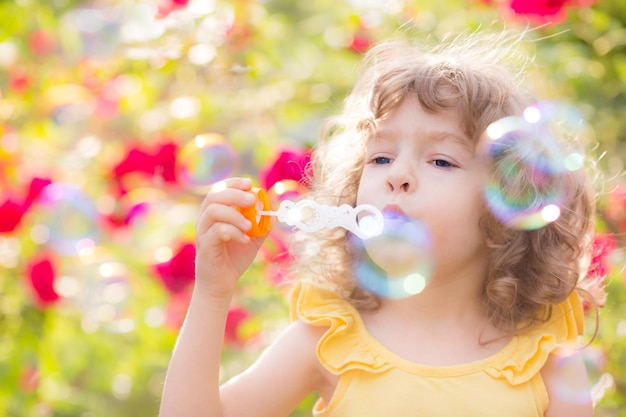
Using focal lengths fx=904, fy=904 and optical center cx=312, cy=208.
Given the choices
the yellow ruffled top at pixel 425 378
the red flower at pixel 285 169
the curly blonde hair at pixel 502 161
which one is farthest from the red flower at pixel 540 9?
the yellow ruffled top at pixel 425 378

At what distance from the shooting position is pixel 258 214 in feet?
4.71

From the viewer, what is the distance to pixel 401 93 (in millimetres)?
1523

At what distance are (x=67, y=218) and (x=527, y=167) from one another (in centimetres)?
125

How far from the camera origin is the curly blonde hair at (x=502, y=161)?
154 centimetres

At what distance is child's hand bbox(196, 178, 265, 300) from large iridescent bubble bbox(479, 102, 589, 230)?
41 centimetres

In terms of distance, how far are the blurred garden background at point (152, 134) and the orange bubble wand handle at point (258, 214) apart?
60 centimetres

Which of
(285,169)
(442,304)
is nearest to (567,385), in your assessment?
(442,304)

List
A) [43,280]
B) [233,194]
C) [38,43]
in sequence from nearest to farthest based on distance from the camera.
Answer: [233,194], [43,280], [38,43]

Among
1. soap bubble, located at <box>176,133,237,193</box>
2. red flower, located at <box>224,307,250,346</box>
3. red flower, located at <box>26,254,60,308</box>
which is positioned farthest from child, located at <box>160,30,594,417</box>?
red flower, located at <box>26,254,60,308</box>

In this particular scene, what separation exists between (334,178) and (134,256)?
3.46 feet

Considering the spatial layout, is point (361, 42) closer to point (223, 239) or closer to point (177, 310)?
point (177, 310)

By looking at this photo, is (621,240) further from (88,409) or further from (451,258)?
(88,409)

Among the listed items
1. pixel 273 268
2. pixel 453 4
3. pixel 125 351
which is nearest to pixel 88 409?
pixel 125 351

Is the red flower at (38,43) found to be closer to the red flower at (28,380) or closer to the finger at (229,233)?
the red flower at (28,380)
